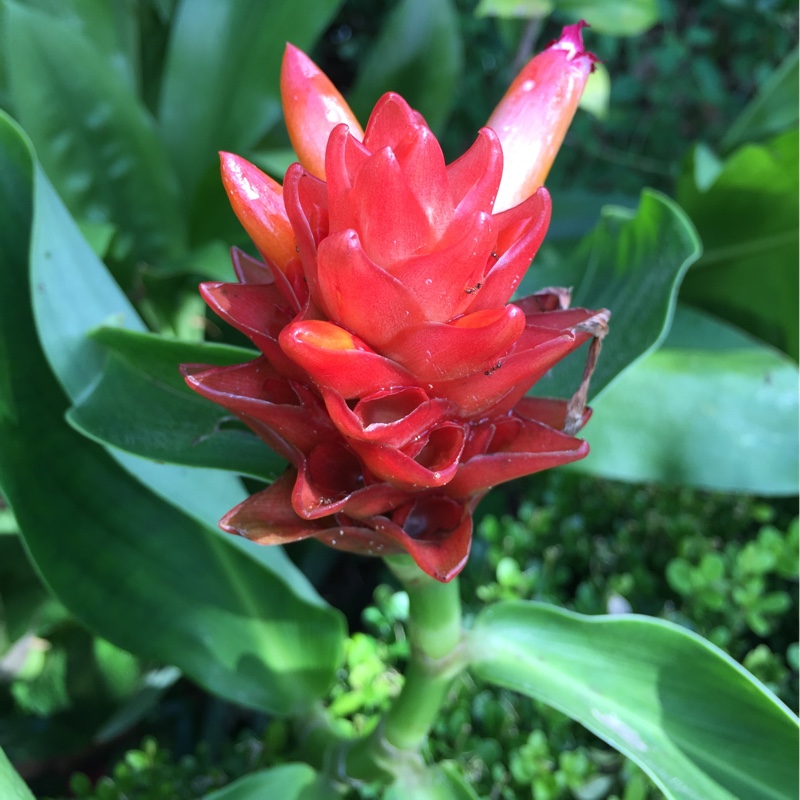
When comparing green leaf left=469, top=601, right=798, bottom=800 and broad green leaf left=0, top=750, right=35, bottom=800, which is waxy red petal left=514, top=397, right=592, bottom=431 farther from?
broad green leaf left=0, top=750, right=35, bottom=800

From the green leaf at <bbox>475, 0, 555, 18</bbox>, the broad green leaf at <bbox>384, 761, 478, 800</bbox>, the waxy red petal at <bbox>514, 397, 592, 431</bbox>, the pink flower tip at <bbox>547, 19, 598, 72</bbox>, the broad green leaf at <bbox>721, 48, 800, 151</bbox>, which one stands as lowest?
the broad green leaf at <bbox>384, 761, 478, 800</bbox>

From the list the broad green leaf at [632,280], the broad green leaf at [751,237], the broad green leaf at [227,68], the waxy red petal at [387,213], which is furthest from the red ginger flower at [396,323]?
the broad green leaf at [227,68]

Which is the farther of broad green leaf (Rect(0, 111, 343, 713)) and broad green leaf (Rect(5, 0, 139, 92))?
broad green leaf (Rect(5, 0, 139, 92))

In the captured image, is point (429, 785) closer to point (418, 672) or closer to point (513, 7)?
point (418, 672)

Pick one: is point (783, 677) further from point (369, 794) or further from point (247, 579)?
point (247, 579)

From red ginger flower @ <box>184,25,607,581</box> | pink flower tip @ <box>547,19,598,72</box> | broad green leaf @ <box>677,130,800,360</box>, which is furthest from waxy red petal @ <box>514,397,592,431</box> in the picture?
broad green leaf @ <box>677,130,800,360</box>

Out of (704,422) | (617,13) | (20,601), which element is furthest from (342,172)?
(617,13)

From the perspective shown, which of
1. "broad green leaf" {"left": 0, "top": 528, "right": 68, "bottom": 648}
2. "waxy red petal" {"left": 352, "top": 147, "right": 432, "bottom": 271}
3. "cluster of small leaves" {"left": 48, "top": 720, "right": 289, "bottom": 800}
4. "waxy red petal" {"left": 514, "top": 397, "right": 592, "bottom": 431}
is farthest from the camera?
"broad green leaf" {"left": 0, "top": 528, "right": 68, "bottom": 648}
